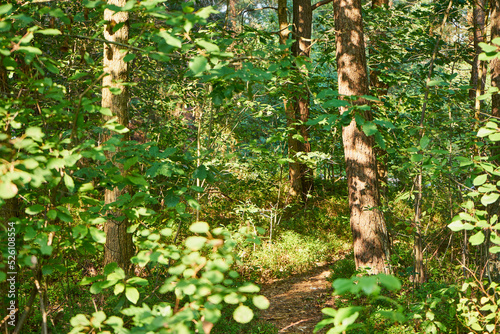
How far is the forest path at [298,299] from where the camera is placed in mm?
5184

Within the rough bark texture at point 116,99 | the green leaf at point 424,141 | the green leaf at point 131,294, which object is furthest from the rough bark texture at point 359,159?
the green leaf at point 131,294

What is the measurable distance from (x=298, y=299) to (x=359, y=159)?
2.64 metres

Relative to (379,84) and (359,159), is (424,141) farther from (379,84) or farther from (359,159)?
(379,84)

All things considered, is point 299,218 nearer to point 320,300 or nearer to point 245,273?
point 245,273

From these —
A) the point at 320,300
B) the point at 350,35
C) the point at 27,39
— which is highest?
the point at 350,35

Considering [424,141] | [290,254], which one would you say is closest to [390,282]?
[424,141]

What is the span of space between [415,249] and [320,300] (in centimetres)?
217

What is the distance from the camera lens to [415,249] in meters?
4.24

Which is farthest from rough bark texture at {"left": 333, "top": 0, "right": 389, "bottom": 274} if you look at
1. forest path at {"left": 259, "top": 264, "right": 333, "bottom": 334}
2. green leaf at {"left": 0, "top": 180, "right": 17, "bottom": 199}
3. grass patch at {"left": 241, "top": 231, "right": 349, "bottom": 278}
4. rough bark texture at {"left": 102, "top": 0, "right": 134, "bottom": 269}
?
green leaf at {"left": 0, "top": 180, "right": 17, "bottom": 199}

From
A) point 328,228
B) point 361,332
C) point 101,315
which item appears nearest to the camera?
point 101,315

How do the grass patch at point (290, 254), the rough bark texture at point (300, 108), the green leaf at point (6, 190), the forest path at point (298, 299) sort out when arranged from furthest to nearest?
the rough bark texture at point (300, 108) < the grass patch at point (290, 254) < the forest path at point (298, 299) < the green leaf at point (6, 190)

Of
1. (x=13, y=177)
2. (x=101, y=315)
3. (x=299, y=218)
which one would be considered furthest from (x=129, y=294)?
(x=299, y=218)

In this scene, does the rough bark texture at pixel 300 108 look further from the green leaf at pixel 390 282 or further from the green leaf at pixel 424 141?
the green leaf at pixel 390 282

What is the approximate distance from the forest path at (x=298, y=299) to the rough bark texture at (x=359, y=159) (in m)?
1.15
